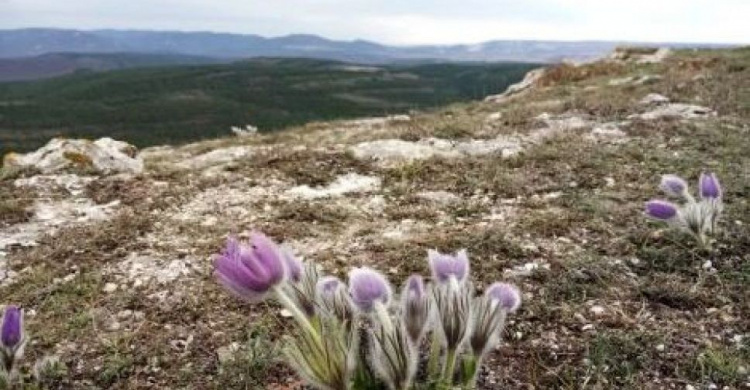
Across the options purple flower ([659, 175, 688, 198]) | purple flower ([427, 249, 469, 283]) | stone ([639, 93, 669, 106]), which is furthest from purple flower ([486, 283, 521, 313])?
stone ([639, 93, 669, 106])

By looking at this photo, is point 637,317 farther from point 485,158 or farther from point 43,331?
point 485,158

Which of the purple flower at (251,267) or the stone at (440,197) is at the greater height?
the purple flower at (251,267)

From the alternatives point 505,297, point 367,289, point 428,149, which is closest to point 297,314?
point 367,289

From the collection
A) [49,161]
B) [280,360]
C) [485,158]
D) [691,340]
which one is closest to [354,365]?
[280,360]

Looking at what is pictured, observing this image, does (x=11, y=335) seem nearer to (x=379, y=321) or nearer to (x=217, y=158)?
(x=379, y=321)

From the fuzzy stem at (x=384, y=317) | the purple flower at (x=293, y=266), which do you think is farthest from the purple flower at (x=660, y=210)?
the purple flower at (x=293, y=266)

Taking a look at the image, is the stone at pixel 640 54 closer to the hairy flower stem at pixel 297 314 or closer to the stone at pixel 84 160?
the stone at pixel 84 160

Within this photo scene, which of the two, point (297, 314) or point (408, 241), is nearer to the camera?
point (297, 314)
